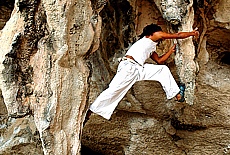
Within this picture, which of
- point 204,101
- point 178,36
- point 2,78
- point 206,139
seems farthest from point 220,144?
point 2,78

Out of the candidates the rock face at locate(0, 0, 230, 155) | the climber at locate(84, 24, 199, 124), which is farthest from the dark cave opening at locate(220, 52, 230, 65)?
the climber at locate(84, 24, 199, 124)

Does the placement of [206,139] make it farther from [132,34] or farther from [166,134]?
[132,34]

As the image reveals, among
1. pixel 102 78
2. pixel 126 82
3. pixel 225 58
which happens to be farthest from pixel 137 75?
pixel 225 58

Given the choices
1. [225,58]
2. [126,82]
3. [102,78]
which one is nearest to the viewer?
[126,82]

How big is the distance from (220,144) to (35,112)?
1.39 meters

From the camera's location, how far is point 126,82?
79.7 inches

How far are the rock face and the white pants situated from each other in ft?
0.29

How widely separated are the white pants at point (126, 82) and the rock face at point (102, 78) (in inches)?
3.5

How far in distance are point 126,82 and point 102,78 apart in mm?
459

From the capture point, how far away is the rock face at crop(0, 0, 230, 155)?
1807mm

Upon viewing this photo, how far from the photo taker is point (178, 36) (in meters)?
1.95

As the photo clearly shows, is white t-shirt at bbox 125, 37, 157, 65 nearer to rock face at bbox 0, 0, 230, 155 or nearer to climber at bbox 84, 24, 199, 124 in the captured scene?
climber at bbox 84, 24, 199, 124

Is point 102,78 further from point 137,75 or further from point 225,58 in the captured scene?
point 225,58

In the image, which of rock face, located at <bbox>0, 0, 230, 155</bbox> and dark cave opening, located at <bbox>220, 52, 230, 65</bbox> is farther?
dark cave opening, located at <bbox>220, 52, 230, 65</bbox>
